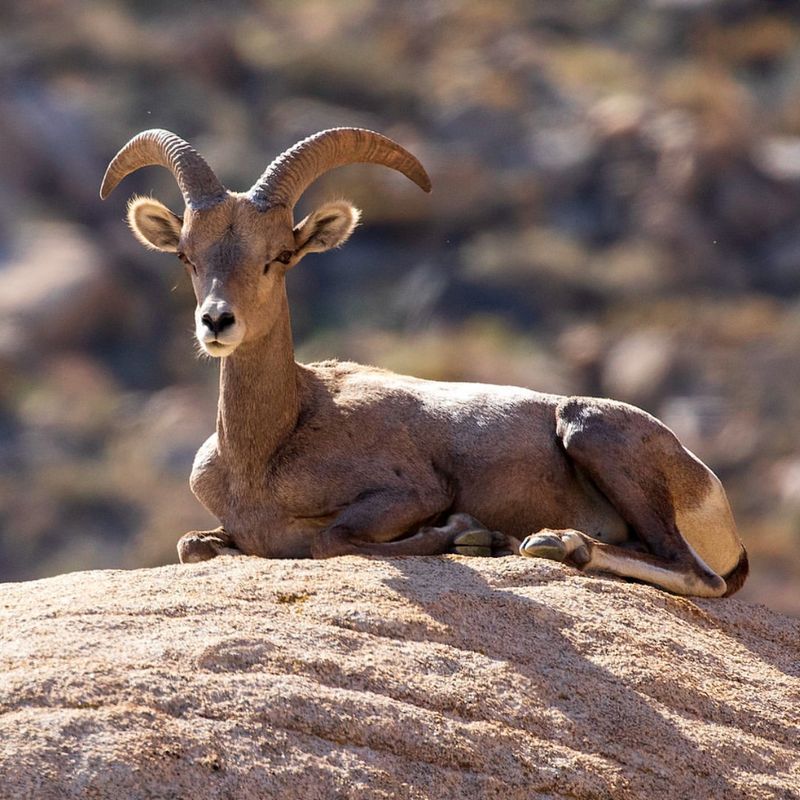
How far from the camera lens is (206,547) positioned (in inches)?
337

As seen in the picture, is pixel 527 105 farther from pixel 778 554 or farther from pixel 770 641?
pixel 770 641

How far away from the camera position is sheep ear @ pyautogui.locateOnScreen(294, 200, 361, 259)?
8.96m

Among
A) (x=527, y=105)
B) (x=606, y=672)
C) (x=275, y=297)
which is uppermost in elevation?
(x=527, y=105)

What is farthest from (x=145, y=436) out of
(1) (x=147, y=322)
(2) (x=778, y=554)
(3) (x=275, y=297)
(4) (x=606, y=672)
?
(4) (x=606, y=672)

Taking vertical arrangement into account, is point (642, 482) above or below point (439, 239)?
below

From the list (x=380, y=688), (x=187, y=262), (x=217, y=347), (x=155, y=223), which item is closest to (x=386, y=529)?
(x=217, y=347)

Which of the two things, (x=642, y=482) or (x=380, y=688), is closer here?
(x=380, y=688)

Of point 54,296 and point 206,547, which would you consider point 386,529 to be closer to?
point 206,547

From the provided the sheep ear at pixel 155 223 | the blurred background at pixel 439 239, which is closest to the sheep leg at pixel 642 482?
the sheep ear at pixel 155 223

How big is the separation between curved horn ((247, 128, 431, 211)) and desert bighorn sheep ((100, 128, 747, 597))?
1 centimetres

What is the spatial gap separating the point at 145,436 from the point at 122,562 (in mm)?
4469

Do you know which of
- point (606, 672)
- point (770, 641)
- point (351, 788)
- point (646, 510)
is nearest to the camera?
point (351, 788)

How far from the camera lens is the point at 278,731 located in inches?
236

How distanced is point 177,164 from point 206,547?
2047mm
